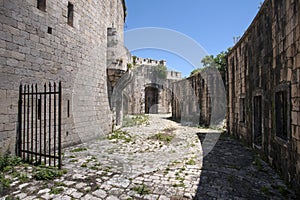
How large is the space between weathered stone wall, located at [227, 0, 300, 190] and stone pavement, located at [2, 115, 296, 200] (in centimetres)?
53

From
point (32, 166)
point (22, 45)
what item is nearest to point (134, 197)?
point (32, 166)

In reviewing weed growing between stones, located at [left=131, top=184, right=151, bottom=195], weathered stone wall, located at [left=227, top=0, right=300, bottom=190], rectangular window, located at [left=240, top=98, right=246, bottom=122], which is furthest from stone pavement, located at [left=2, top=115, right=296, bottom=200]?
rectangular window, located at [left=240, top=98, right=246, bottom=122]

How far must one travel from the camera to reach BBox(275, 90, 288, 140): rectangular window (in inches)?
151

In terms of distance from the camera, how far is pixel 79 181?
3.46 meters

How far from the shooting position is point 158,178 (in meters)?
3.65

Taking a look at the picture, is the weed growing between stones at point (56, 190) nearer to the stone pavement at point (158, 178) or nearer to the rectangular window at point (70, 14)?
the stone pavement at point (158, 178)

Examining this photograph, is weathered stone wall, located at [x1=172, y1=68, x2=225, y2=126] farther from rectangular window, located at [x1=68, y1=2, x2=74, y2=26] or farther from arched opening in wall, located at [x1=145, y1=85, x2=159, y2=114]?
rectangular window, located at [x1=68, y1=2, x2=74, y2=26]

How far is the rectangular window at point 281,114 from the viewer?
3837mm

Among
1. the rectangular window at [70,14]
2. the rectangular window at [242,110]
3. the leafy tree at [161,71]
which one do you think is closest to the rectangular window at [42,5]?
the rectangular window at [70,14]

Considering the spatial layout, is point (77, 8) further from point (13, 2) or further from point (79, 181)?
point (79, 181)

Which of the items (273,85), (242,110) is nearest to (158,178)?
(273,85)

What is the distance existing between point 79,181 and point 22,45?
364cm

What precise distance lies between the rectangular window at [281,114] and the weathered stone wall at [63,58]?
6036 mm

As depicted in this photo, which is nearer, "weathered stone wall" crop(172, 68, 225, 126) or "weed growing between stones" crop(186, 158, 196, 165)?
"weed growing between stones" crop(186, 158, 196, 165)
